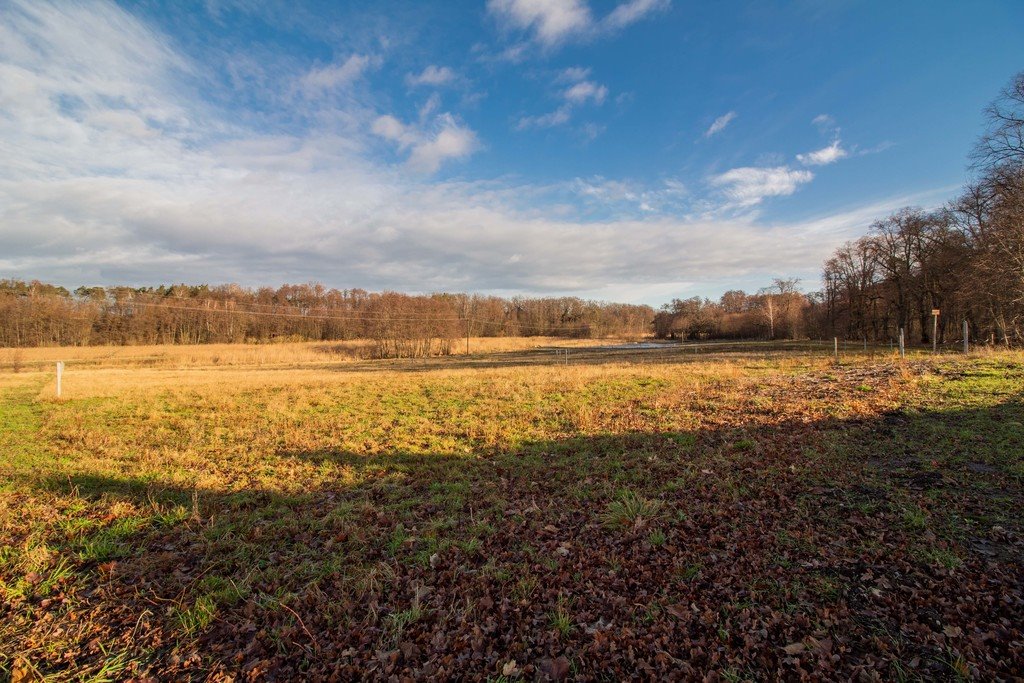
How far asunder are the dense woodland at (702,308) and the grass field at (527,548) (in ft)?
68.0

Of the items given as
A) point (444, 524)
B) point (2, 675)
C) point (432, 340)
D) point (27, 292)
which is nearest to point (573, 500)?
point (444, 524)

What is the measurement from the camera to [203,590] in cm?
468

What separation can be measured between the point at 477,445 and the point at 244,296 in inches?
3833

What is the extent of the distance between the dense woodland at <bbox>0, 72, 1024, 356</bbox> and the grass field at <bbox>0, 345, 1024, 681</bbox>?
20730 millimetres

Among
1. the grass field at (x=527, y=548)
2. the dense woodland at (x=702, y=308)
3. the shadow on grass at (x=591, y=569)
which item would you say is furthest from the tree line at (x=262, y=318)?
the shadow on grass at (x=591, y=569)

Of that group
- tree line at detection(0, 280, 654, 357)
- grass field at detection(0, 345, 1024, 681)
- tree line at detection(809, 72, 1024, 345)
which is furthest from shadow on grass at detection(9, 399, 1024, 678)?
tree line at detection(0, 280, 654, 357)

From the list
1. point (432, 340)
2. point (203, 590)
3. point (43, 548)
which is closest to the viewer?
point (203, 590)

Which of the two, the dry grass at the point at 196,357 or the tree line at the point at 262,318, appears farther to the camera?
the tree line at the point at 262,318

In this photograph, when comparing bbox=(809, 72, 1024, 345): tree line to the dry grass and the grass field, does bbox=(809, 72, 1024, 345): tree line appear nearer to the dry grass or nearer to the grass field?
the grass field

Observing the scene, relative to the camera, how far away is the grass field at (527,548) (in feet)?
11.9

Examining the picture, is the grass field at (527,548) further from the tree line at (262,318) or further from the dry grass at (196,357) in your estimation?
the tree line at (262,318)

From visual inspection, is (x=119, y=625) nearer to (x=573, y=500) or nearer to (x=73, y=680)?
(x=73, y=680)

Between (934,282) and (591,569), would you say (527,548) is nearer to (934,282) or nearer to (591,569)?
(591,569)

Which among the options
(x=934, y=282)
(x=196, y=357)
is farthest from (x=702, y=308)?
(x=196, y=357)
